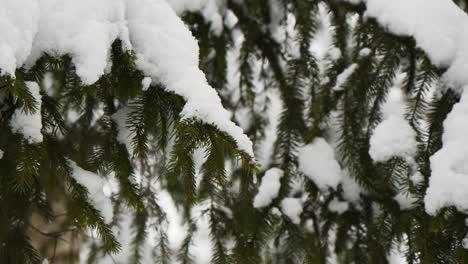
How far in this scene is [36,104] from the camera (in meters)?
1.08

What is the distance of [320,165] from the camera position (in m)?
1.81

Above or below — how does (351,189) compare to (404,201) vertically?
above

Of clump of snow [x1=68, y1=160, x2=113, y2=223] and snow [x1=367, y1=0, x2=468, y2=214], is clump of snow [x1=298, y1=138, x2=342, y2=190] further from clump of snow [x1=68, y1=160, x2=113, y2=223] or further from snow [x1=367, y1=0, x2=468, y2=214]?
clump of snow [x1=68, y1=160, x2=113, y2=223]

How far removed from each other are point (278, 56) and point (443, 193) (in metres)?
1.23

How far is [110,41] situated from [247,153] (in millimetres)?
480

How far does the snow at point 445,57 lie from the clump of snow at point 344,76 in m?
0.22

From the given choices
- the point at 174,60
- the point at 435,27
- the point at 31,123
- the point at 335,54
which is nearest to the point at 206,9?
the point at 335,54

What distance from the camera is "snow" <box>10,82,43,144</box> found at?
1.08m

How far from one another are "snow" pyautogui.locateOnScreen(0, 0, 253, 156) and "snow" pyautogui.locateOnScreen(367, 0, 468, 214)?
1.95ft

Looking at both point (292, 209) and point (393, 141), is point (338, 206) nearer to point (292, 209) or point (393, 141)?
point (292, 209)

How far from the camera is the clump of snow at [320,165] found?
1.82m

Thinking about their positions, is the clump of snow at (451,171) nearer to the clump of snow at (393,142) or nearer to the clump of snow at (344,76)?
the clump of snow at (393,142)

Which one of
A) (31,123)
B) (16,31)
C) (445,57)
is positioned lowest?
(31,123)

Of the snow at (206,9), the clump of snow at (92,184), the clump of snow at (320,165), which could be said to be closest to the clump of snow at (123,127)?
the clump of snow at (92,184)
